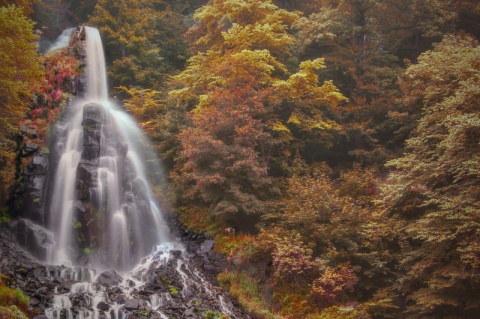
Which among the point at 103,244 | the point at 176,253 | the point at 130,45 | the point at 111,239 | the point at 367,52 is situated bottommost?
the point at 176,253

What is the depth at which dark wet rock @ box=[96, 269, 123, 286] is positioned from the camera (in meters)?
12.8

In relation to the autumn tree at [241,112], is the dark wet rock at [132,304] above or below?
below

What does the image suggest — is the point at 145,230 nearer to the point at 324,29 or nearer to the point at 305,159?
the point at 305,159

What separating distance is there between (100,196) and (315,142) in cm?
1168

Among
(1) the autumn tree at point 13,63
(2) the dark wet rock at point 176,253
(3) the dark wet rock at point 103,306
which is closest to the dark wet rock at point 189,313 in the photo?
(3) the dark wet rock at point 103,306

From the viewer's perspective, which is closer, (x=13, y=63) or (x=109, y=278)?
(x=13, y=63)

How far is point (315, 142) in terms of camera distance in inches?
794

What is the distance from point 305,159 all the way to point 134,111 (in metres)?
10.9

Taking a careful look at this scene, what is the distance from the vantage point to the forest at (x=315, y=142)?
37.6 feet

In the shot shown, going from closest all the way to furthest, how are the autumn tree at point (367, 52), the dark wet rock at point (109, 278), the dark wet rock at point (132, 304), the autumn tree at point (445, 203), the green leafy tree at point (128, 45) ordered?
the autumn tree at point (445, 203)
the dark wet rock at point (132, 304)
the dark wet rock at point (109, 278)
the autumn tree at point (367, 52)
the green leafy tree at point (128, 45)

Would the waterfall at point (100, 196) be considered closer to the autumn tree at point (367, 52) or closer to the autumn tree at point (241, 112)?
the autumn tree at point (241, 112)

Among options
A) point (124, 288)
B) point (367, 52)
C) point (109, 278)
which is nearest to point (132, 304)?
point (124, 288)

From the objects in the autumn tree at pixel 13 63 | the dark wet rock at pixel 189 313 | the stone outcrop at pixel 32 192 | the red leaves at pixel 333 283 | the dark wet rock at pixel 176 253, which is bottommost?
the dark wet rock at pixel 189 313

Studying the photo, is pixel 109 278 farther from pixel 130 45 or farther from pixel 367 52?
pixel 130 45
